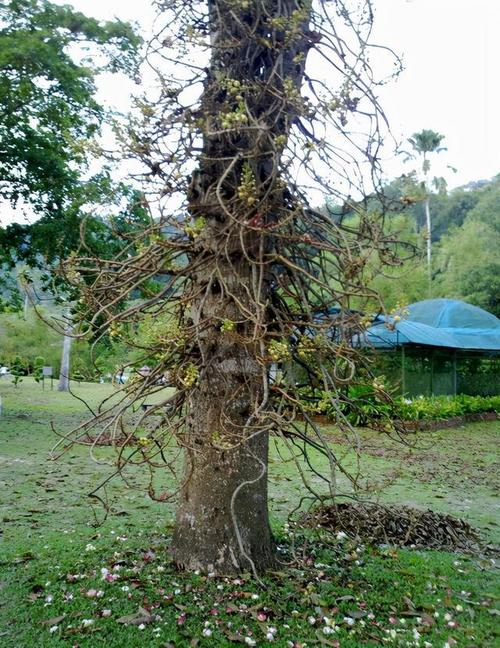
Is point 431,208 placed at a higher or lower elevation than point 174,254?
higher

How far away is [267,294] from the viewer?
3506 mm

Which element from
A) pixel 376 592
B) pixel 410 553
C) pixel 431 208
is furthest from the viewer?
pixel 431 208

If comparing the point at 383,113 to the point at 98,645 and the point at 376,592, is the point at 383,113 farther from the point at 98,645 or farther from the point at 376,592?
the point at 98,645

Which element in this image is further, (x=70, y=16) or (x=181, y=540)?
(x=70, y=16)

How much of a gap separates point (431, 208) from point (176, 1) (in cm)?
3913

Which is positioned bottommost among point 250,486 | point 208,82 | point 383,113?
point 250,486

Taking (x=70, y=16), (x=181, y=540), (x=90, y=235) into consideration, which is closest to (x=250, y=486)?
(x=181, y=540)

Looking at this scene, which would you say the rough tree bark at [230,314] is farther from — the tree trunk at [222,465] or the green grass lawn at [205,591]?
the green grass lawn at [205,591]

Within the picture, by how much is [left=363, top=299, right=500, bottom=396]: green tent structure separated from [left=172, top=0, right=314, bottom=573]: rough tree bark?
923cm

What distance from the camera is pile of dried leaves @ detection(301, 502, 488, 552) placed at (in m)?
4.44

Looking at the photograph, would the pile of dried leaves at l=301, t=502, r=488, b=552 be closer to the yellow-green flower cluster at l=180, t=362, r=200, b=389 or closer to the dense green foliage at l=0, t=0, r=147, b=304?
the yellow-green flower cluster at l=180, t=362, r=200, b=389

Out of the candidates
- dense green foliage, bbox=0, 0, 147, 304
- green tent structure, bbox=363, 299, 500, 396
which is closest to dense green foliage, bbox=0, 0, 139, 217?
dense green foliage, bbox=0, 0, 147, 304

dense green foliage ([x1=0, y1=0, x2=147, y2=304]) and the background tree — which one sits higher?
dense green foliage ([x1=0, y1=0, x2=147, y2=304])

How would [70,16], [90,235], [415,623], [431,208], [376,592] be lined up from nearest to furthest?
[415,623] < [376,592] < [70,16] < [90,235] < [431,208]
